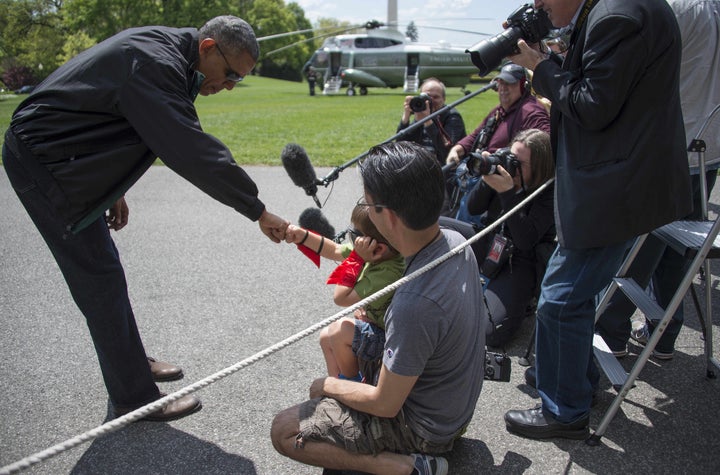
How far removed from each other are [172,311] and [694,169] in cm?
367

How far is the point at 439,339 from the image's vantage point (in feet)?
5.89

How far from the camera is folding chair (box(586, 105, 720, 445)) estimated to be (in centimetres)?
227

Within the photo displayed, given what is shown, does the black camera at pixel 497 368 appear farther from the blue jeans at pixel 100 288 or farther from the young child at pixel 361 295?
the blue jeans at pixel 100 288

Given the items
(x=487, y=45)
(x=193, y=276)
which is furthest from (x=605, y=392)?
(x=193, y=276)

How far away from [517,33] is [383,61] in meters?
35.6

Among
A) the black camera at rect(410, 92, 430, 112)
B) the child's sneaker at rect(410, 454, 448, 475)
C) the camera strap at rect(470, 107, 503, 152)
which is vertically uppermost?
the black camera at rect(410, 92, 430, 112)

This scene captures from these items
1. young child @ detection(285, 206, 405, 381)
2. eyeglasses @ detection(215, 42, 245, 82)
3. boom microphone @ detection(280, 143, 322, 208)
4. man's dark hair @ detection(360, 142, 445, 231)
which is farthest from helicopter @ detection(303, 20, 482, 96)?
man's dark hair @ detection(360, 142, 445, 231)

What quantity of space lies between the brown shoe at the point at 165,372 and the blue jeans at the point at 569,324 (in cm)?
204

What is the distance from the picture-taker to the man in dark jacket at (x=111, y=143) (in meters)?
2.19

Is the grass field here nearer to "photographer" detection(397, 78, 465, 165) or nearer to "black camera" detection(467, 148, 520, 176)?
"photographer" detection(397, 78, 465, 165)

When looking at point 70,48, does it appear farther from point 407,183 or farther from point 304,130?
point 407,183

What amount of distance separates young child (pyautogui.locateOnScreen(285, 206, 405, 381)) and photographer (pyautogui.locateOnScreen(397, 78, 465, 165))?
8.73 feet

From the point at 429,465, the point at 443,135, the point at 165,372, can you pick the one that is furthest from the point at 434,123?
the point at 429,465

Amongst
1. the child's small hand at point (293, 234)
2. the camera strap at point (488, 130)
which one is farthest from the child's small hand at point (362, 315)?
the camera strap at point (488, 130)
